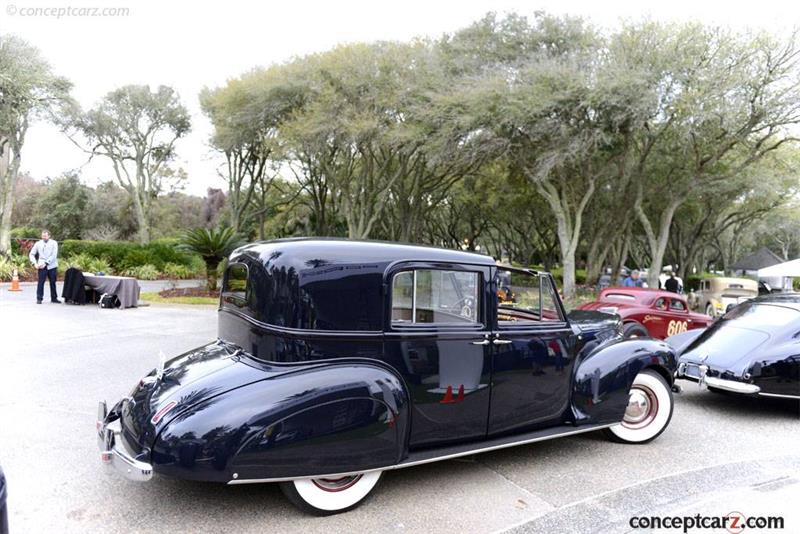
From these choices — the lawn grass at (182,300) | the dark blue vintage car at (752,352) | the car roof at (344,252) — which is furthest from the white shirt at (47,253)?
the dark blue vintage car at (752,352)

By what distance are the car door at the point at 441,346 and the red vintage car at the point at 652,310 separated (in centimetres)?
645

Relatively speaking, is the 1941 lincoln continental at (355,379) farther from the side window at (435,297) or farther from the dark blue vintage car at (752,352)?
the dark blue vintage car at (752,352)

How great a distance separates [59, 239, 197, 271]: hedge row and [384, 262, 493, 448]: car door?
21.4 m

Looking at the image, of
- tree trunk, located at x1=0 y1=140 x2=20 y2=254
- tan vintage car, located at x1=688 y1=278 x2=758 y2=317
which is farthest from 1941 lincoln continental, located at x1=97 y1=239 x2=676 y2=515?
tree trunk, located at x1=0 y1=140 x2=20 y2=254

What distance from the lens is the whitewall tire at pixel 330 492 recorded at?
3289 mm

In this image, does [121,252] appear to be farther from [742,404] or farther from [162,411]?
[742,404]

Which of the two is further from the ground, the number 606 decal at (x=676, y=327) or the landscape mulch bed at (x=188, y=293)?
the number 606 decal at (x=676, y=327)

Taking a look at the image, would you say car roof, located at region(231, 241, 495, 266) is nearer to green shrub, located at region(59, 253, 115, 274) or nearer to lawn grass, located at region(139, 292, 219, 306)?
lawn grass, located at region(139, 292, 219, 306)

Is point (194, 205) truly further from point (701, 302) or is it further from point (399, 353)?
point (399, 353)

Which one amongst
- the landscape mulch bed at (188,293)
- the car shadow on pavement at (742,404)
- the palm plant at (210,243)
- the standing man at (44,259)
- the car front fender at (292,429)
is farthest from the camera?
the landscape mulch bed at (188,293)

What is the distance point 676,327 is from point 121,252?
23.7 m

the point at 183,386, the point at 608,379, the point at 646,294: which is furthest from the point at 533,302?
the point at 646,294

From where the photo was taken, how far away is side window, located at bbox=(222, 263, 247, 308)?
3.97m

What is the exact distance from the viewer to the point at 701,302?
18.8 metres
